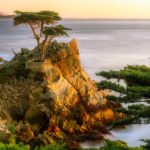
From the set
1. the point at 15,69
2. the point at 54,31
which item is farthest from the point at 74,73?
the point at 15,69

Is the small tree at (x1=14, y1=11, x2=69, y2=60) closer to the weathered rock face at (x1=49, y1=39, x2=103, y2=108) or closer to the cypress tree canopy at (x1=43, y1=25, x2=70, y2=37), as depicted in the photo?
the cypress tree canopy at (x1=43, y1=25, x2=70, y2=37)

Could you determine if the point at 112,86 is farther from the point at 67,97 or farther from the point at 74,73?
the point at 74,73

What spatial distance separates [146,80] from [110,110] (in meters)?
19.0

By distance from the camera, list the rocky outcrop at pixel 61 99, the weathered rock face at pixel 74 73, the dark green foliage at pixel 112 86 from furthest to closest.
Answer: the weathered rock face at pixel 74 73 < the rocky outcrop at pixel 61 99 < the dark green foliage at pixel 112 86

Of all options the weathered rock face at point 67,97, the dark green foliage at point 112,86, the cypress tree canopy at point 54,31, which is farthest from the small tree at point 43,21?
the dark green foliage at point 112,86

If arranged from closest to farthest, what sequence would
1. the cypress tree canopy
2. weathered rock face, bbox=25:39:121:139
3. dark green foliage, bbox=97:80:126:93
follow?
dark green foliage, bbox=97:80:126:93 → weathered rock face, bbox=25:39:121:139 → the cypress tree canopy

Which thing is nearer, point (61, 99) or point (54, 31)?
point (61, 99)

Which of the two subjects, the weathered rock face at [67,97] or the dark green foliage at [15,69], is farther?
the dark green foliage at [15,69]

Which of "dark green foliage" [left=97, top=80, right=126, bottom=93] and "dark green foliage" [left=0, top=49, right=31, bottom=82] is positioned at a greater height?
"dark green foliage" [left=97, top=80, right=126, bottom=93]

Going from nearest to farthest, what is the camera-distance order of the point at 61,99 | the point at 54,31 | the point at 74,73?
the point at 61,99 → the point at 54,31 → the point at 74,73

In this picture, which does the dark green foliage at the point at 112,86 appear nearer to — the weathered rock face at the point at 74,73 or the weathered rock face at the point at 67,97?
the weathered rock face at the point at 67,97

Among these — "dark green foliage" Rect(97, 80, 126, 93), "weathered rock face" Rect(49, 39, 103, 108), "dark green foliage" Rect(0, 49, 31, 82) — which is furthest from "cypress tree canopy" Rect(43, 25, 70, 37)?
"dark green foliage" Rect(97, 80, 126, 93)

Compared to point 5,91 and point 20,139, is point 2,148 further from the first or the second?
point 5,91

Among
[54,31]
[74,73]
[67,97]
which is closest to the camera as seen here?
[67,97]
